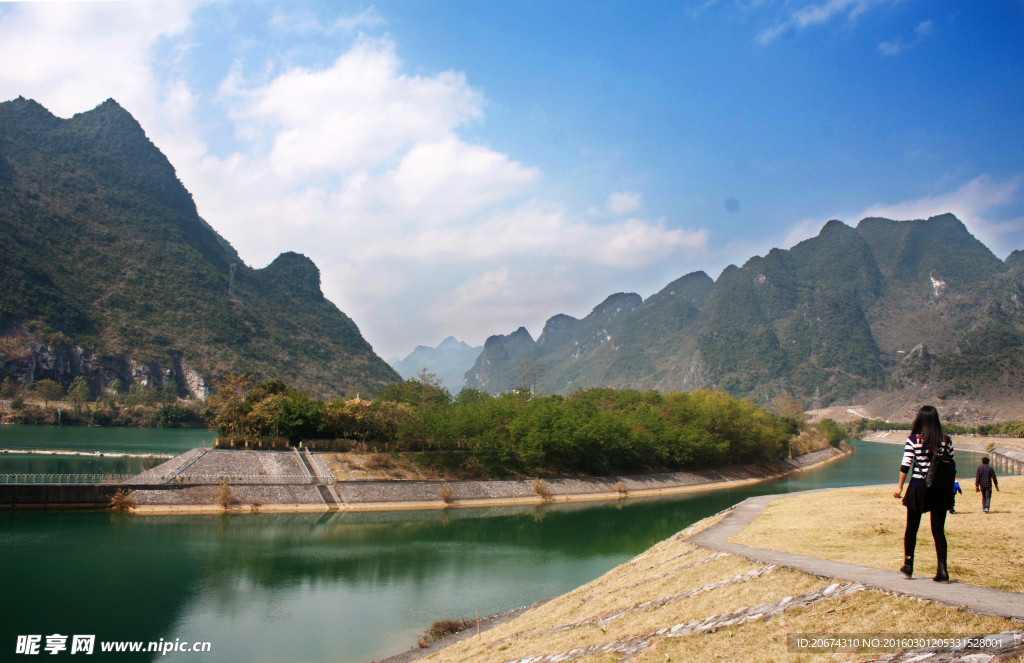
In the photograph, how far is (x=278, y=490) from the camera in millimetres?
40531

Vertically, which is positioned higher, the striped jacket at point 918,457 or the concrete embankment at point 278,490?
the striped jacket at point 918,457

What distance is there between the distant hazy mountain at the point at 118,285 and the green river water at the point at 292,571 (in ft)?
377

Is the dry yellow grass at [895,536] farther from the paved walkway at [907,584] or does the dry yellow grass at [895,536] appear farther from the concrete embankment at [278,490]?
the concrete embankment at [278,490]

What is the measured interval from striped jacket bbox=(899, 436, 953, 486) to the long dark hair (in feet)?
0.14

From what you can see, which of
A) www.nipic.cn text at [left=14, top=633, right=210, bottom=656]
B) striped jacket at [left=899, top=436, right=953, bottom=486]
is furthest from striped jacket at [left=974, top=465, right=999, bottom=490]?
www.nipic.cn text at [left=14, top=633, right=210, bottom=656]

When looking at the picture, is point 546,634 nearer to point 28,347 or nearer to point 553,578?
point 553,578

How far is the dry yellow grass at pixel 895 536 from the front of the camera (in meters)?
9.59

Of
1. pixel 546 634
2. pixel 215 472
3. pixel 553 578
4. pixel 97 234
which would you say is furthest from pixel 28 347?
pixel 546 634

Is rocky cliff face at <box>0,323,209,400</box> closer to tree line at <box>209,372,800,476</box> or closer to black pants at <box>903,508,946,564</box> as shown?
tree line at <box>209,372,800,476</box>

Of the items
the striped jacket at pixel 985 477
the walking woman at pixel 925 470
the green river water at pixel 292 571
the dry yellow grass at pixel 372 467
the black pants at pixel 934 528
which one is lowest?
the green river water at pixel 292 571

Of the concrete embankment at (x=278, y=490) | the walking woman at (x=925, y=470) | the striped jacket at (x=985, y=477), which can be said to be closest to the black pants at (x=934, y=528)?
the walking woman at (x=925, y=470)

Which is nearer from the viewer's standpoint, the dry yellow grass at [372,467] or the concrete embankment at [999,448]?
the dry yellow grass at [372,467]

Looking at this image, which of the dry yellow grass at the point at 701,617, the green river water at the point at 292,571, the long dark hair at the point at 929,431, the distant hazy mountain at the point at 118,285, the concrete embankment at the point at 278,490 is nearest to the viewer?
the dry yellow grass at the point at 701,617

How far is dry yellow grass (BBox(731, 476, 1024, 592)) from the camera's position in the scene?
378 inches
